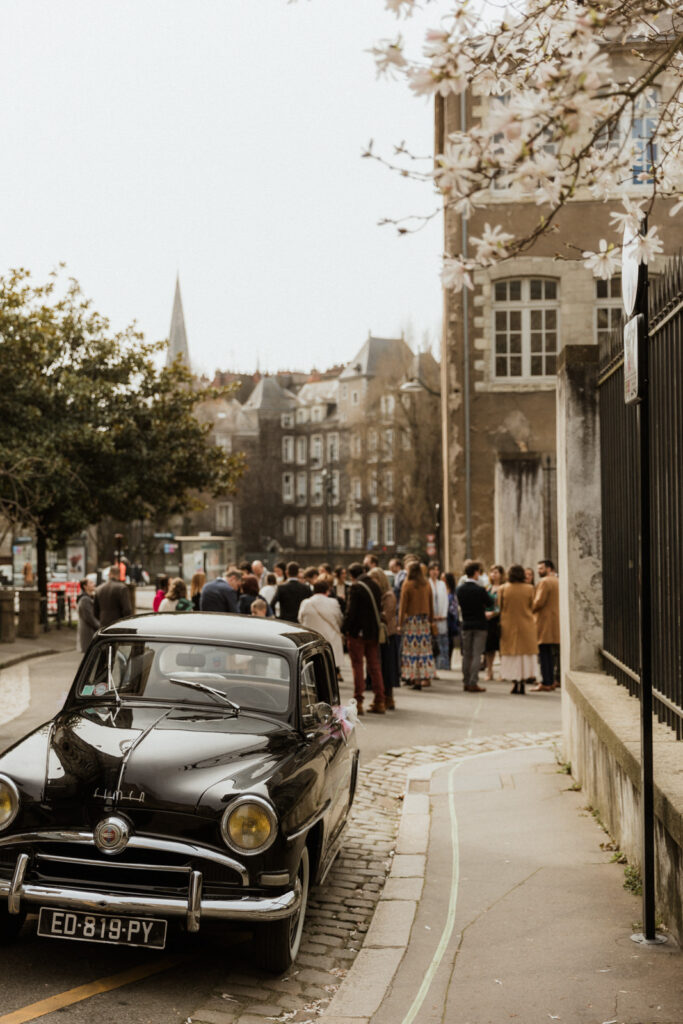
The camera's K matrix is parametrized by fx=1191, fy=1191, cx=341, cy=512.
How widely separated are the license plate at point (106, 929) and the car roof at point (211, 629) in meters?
1.92

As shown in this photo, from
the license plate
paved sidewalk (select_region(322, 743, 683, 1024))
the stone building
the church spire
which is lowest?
paved sidewalk (select_region(322, 743, 683, 1024))

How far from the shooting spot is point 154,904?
4984 millimetres

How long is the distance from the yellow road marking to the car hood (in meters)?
0.71

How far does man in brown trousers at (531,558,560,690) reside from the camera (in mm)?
16672

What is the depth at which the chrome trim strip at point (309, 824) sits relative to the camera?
17.5ft

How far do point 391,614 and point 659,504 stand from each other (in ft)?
29.7

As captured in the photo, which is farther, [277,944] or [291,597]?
[291,597]

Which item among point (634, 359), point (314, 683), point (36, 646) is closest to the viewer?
point (634, 359)

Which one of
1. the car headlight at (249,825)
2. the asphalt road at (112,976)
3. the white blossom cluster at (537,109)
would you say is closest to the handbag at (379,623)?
the asphalt road at (112,976)

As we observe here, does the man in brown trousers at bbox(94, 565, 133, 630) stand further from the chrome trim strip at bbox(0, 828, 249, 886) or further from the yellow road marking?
the chrome trim strip at bbox(0, 828, 249, 886)

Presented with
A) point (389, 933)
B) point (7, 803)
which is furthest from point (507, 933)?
point (7, 803)

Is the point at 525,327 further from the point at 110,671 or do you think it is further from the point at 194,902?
the point at 194,902

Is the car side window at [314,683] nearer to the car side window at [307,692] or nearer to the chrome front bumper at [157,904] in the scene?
the car side window at [307,692]

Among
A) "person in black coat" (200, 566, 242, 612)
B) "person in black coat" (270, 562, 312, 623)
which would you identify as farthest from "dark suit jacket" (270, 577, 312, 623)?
"person in black coat" (200, 566, 242, 612)
